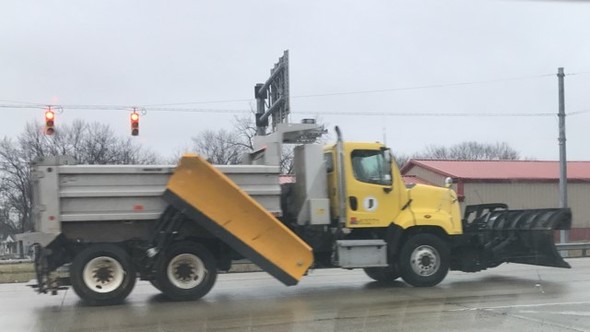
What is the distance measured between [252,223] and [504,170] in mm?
30532

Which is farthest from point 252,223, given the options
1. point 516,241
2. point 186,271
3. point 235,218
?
point 516,241

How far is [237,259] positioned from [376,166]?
3.09m

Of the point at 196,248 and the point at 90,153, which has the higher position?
the point at 90,153

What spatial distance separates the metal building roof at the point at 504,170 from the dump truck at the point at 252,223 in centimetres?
2365

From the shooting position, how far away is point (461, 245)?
468 inches

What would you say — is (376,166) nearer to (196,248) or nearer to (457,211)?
(457,211)

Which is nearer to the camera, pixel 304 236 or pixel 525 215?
pixel 304 236

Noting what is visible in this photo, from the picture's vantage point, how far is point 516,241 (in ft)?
40.2

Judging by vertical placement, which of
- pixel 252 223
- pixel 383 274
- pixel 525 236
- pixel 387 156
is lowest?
pixel 383 274

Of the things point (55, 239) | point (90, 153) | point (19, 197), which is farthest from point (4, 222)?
point (55, 239)

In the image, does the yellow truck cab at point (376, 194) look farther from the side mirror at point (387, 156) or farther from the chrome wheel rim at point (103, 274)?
the chrome wheel rim at point (103, 274)

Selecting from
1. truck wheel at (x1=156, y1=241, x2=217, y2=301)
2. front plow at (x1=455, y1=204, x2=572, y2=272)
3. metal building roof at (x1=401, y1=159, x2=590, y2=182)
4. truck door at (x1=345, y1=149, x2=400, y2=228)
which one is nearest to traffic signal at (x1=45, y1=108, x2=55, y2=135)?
truck wheel at (x1=156, y1=241, x2=217, y2=301)

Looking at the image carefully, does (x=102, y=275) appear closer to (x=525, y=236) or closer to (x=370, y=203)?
(x=370, y=203)

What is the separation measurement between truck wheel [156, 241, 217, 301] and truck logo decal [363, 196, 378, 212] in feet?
9.76
